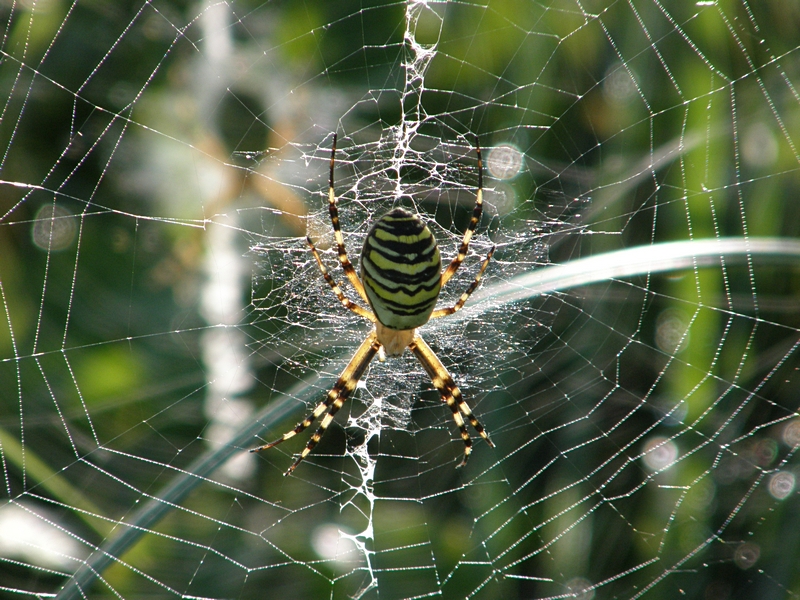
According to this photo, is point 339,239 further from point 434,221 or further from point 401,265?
point 434,221

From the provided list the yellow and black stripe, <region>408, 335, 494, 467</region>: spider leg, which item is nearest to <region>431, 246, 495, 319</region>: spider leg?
the yellow and black stripe

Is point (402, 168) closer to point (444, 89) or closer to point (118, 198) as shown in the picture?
point (444, 89)

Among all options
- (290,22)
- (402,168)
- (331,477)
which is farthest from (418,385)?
(290,22)

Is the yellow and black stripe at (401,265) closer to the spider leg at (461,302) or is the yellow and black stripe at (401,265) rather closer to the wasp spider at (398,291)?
the wasp spider at (398,291)

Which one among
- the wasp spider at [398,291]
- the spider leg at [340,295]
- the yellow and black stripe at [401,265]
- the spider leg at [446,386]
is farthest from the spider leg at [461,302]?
the spider leg at [446,386]

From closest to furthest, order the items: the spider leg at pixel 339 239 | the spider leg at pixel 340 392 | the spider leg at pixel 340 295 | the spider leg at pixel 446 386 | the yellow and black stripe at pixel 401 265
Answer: the yellow and black stripe at pixel 401 265 < the spider leg at pixel 339 239 < the spider leg at pixel 340 295 < the spider leg at pixel 340 392 < the spider leg at pixel 446 386

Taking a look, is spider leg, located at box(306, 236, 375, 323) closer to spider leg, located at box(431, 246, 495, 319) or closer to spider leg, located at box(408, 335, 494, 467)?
spider leg, located at box(431, 246, 495, 319)
